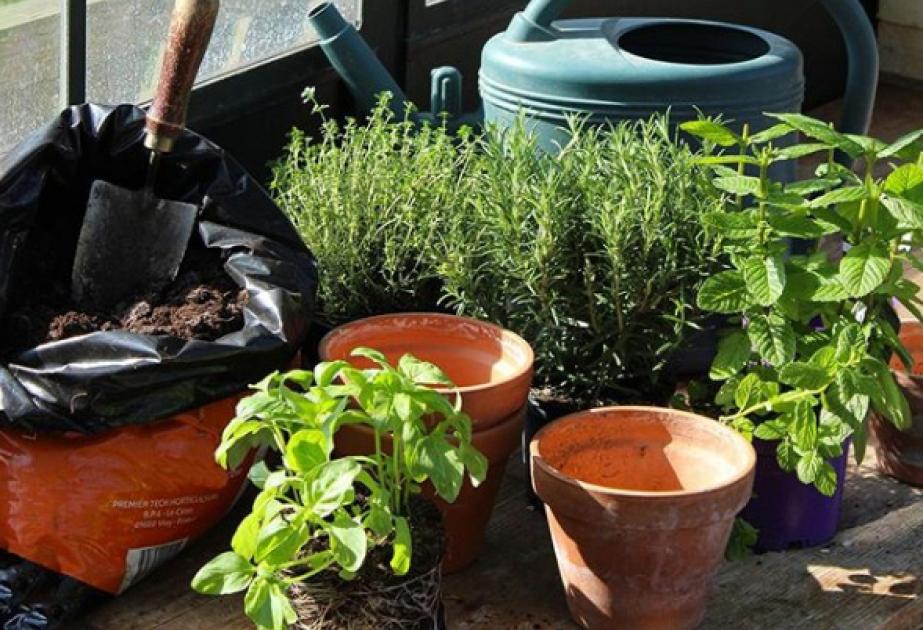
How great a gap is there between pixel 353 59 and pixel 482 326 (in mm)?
886

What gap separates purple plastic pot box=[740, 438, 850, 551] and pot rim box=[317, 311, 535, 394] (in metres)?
0.39

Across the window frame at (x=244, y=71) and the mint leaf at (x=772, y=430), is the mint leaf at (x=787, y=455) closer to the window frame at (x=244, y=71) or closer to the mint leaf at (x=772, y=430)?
the mint leaf at (x=772, y=430)

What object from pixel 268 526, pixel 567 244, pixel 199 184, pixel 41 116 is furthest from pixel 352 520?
pixel 41 116

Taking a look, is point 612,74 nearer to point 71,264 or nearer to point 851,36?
point 851,36

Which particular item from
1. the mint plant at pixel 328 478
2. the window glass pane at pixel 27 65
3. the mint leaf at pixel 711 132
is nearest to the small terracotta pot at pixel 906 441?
the mint leaf at pixel 711 132

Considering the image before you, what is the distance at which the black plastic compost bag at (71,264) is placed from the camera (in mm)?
2385

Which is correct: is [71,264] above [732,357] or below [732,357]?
above

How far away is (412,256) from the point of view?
294 cm

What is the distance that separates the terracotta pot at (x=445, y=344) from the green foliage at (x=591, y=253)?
67 millimetres

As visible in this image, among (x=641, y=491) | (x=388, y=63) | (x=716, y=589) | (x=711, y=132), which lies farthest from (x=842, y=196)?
(x=388, y=63)

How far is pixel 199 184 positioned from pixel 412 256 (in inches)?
15.5

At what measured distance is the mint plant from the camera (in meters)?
2.10

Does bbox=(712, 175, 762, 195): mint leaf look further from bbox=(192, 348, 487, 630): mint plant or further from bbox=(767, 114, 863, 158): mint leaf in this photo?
bbox=(192, 348, 487, 630): mint plant

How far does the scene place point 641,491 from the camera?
2.49 m
